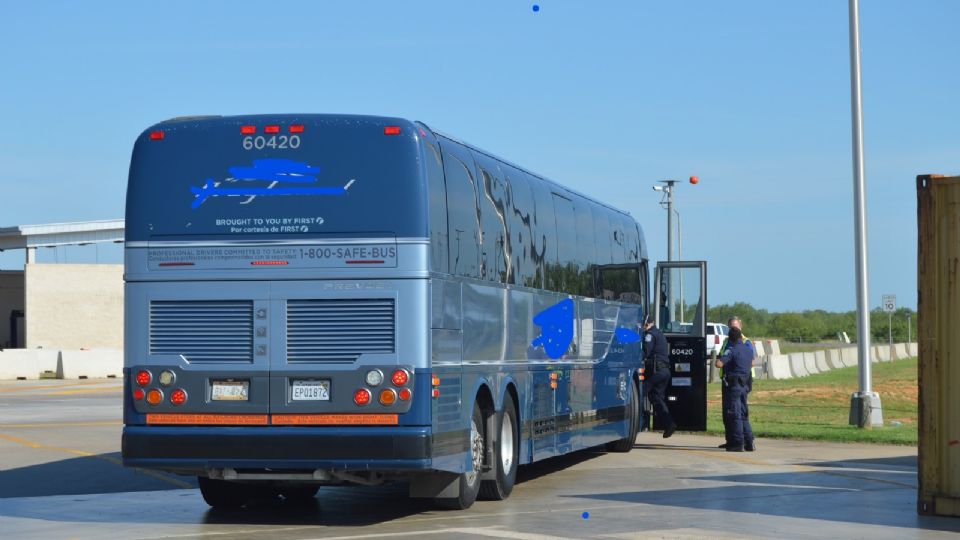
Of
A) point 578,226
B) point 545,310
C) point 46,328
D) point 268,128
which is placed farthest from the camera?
point 46,328

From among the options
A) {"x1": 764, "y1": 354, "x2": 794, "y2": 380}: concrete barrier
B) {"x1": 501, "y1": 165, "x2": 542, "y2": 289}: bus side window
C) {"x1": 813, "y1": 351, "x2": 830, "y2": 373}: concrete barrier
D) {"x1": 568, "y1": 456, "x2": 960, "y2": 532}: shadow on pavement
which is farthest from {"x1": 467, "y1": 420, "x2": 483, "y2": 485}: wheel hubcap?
{"x1": 813, "y1": 351, "x2": 830, "y2": 373}: concrete barrier

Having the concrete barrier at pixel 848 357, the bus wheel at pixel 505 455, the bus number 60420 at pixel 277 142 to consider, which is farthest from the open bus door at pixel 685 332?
the concrete barrier at pixel 848 357

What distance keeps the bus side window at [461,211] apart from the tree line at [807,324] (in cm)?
11886

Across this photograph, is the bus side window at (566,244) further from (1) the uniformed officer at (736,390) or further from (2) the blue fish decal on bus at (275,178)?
(2) the blue fish decal on bus at (275,178)

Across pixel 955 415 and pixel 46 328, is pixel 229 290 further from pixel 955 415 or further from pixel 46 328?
pixel 46 328

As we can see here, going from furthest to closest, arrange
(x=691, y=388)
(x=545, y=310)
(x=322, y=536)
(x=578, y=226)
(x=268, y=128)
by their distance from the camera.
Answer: (x=691, y=388) < (x=578, y=226) < (x=545, y=310) < (x=268, y=128) < (x=322, y=536)

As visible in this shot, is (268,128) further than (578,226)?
No

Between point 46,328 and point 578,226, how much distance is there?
143ft

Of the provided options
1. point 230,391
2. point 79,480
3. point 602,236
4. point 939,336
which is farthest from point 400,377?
point 602,236

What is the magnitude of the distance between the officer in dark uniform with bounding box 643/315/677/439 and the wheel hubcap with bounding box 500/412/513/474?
7.51 m

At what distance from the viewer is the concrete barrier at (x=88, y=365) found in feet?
164

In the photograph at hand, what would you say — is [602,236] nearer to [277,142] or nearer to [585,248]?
[585,248]

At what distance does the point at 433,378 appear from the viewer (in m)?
12.6

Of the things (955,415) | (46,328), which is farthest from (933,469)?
(46,328)
